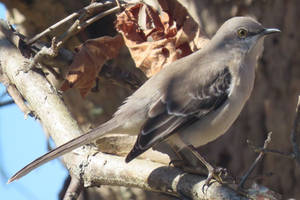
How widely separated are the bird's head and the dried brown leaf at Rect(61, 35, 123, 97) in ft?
3.20

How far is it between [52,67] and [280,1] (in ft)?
9.28

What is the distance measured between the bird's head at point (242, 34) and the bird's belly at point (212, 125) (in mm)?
695

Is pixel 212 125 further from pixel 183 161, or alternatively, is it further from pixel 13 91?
pixel 13 91

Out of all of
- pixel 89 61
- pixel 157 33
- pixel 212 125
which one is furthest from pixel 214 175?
pixel 89 61

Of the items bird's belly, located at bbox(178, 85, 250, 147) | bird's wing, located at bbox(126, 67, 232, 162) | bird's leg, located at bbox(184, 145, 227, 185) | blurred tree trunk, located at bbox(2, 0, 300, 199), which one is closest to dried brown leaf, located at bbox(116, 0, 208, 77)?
bird's wing, located at bbox(126, 67, 232, 162)

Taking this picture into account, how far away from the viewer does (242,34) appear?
17.6 ft

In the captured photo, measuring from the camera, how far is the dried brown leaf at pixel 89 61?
16.6 feet

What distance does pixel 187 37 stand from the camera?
5.01 metres

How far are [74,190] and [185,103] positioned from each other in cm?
116

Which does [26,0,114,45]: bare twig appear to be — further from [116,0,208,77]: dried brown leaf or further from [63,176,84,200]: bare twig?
[63,176,84,200]: bare twig

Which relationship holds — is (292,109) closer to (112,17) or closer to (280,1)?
(280,1)

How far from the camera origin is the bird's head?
529cm

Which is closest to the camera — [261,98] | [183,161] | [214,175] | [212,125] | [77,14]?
[214,175]

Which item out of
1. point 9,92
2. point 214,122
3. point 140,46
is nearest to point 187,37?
point 140,46
